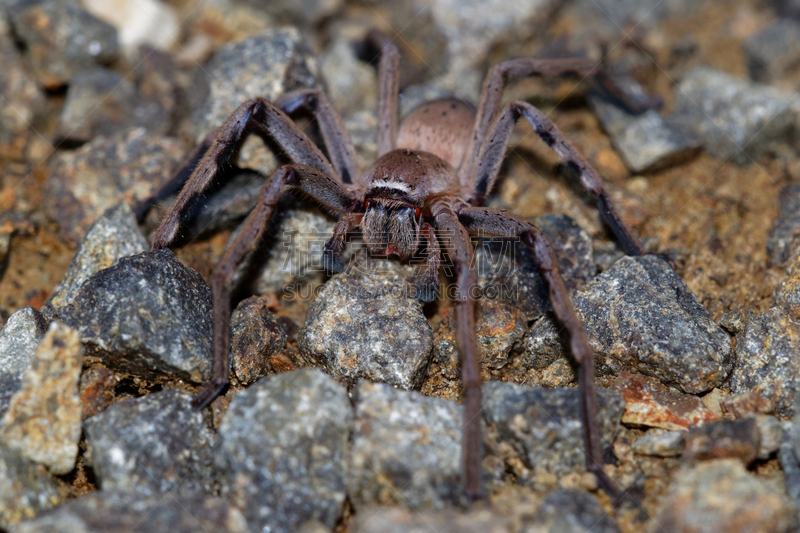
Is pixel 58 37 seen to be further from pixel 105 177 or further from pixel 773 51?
pixel 773 51

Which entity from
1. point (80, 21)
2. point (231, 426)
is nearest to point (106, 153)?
point (80, 21)

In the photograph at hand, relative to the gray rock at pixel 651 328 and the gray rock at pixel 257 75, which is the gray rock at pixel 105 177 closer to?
the gray rock at pixel 257 75

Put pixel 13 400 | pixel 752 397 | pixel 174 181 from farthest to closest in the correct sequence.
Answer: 1. pixel 174 181
2. pixel 752 397
3. pixel 13 400

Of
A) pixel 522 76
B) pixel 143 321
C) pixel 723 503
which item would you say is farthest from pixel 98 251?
pixel 723 503

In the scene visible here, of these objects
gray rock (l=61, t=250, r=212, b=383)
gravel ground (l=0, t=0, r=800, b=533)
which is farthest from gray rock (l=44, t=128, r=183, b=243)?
gray rock (l=61, t=250, r=212, b=383)

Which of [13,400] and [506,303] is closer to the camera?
[13,400]

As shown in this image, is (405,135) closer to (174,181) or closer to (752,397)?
(174,181)

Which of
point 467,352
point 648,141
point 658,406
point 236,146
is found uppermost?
point 648,141
